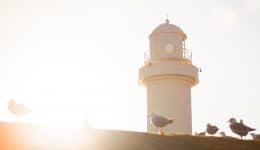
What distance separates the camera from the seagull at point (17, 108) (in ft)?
107

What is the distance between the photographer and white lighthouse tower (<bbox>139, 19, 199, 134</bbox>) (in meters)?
42.2

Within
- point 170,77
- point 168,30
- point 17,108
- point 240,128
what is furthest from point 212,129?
point 17,108

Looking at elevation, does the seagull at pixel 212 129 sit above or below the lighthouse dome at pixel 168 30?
below

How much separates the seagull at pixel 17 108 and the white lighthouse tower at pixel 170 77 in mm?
11332

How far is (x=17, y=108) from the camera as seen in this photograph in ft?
108

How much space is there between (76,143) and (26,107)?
6.95m

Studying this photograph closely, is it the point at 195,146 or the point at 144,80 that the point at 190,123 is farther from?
the point at 195,146

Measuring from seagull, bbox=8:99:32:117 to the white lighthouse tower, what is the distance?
11332mm

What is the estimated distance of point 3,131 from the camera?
26828 mm

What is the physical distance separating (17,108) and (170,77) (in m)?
14.0

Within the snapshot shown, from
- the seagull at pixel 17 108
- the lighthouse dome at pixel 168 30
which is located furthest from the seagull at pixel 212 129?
the seagull at pixel 17 108

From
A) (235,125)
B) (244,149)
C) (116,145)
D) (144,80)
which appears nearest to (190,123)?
(144,80)

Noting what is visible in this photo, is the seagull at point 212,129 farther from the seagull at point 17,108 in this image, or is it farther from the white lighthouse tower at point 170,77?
the seagull at point 17,108

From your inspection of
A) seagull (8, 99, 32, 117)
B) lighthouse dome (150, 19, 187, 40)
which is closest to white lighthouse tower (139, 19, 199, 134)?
lighthouse dome (150, 19, 187, 40)
